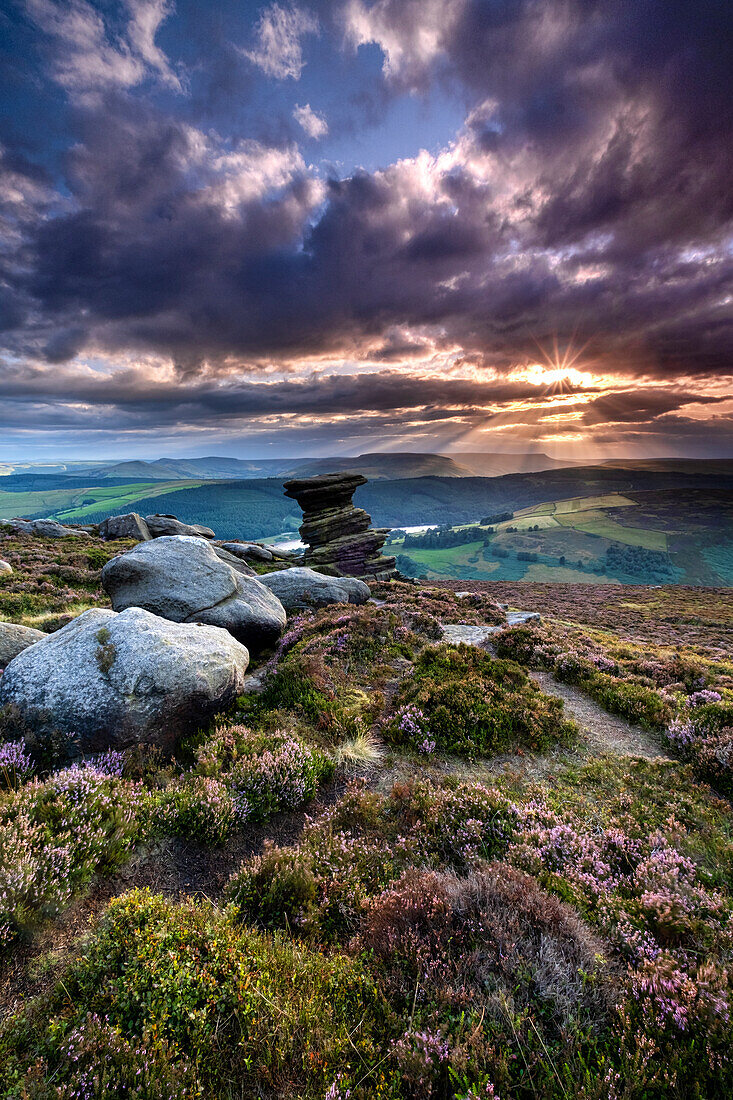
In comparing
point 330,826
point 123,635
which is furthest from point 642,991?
point 123,635

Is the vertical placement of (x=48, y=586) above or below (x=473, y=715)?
above

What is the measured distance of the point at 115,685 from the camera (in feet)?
22.9

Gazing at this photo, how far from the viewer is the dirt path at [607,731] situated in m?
8.55

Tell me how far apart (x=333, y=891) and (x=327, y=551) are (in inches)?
1489

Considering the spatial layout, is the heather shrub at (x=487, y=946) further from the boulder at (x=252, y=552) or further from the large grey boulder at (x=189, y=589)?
the boulder at (x=252, y=552)

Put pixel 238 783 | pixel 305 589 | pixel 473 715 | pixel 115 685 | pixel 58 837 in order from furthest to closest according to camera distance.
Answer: pixel 305 589, pixel 473 715, pixel 115 685, pixel 238 783, pixel 58 837

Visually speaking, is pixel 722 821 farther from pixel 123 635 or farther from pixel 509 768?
pixel 123 635

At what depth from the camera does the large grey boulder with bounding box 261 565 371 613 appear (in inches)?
734

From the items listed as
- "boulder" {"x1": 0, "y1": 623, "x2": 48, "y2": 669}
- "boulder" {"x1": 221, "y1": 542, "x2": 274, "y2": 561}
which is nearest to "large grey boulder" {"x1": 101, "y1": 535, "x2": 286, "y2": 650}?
"boulder" {"x1": 0, "y1": 623, "x2": 48, "y2": 669}

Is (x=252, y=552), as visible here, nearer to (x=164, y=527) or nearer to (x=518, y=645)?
(x=164, y=527)

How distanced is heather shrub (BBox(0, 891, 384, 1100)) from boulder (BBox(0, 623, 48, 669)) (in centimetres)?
760

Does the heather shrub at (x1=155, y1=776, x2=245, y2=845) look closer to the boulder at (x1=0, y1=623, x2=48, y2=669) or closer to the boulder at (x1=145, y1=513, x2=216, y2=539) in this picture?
the boulder at (x1=0, y1=623, x2=48, y2=669)

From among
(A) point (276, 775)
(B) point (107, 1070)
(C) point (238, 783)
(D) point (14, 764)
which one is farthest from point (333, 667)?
(B) point (107, 1070)

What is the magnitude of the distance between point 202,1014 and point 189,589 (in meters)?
10.3
